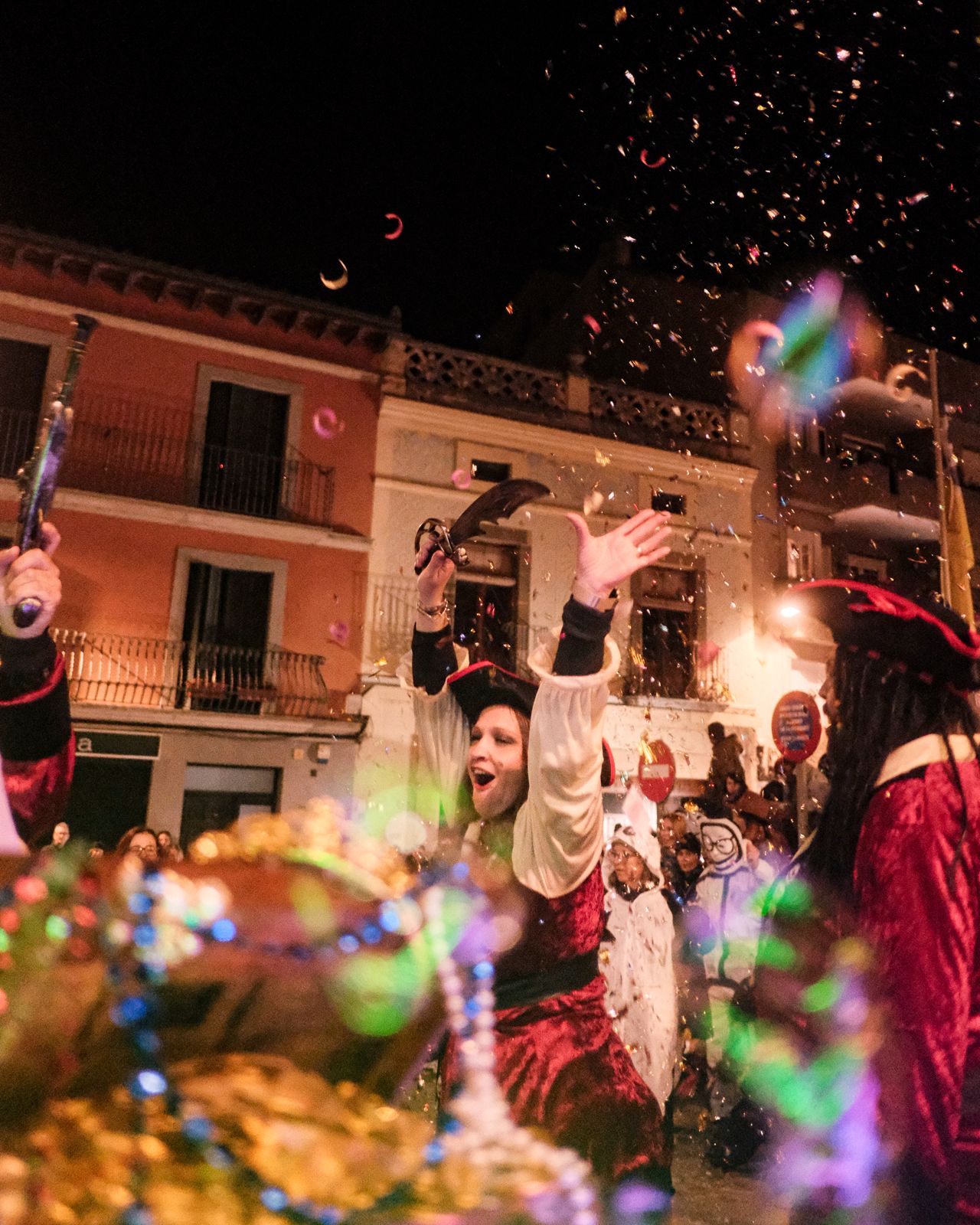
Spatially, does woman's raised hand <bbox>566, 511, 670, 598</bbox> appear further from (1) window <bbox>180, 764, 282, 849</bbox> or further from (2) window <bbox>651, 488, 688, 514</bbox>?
(2) window <bbox>651, 488, 688, 514</bbox>

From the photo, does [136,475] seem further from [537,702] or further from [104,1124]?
[104,1124]

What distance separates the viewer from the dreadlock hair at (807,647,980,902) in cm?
194

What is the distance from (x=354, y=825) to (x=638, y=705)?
14.1 meters

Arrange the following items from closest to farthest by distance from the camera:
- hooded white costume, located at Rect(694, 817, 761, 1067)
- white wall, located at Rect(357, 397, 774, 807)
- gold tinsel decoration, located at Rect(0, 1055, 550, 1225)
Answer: gold tinsel decoration, located at Rect(0, 1055, 550, 1225) → hooded white costume, located at Rect(694, 817, 761, 1067) → white wall, located at Rect(357, 397, 774, 807)

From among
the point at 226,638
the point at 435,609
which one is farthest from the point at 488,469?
the point at 435,609

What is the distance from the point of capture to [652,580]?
16.2 metres

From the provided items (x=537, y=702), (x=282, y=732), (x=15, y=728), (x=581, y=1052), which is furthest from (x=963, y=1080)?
(x=282, y=732)

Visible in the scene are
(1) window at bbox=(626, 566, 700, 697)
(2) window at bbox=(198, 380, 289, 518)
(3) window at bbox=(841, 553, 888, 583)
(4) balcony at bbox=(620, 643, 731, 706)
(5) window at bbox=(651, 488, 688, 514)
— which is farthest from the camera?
(3) window at bbox=(841, 553, 888, 583)

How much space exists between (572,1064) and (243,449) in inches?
551

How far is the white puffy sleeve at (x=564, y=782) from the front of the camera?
2.18 m

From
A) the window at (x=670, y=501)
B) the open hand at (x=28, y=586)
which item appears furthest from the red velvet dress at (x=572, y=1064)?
the window at (x=670, y=501)

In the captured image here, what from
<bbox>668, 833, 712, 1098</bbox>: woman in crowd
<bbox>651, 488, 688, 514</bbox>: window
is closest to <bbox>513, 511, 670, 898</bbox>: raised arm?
<bbox>668, 833, 712, 1098</bbox>: woman in crowd

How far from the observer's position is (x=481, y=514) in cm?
258

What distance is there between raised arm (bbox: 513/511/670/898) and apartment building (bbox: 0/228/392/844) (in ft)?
39.3
